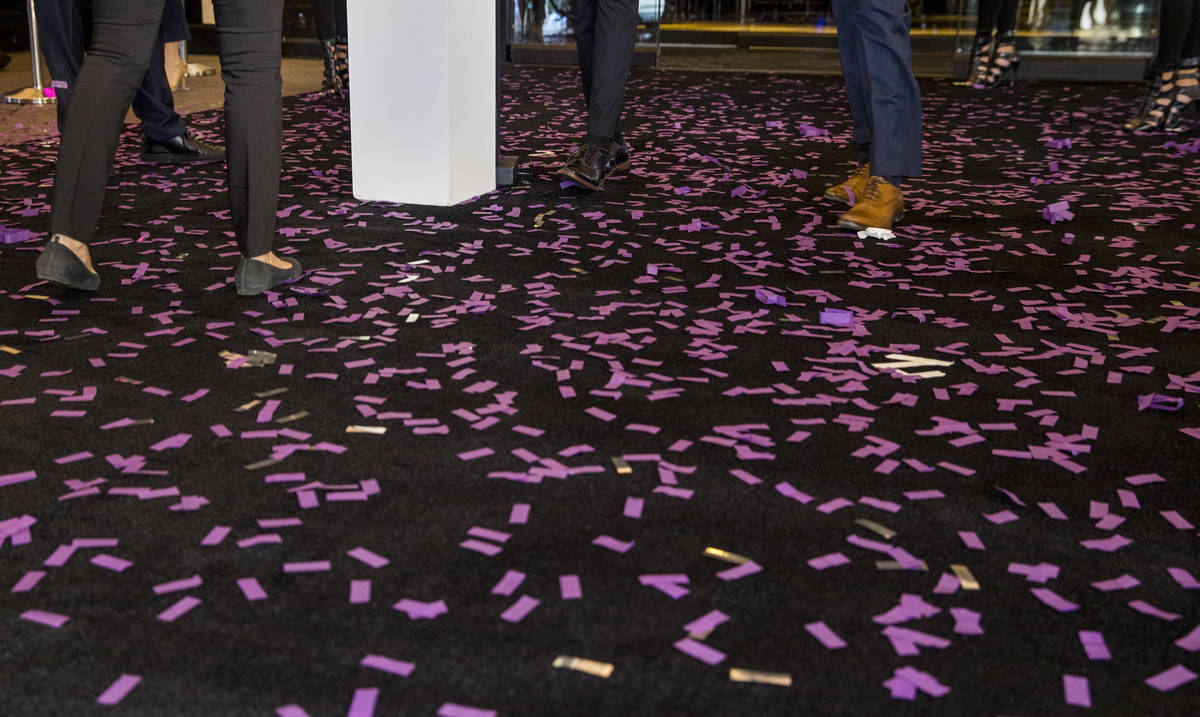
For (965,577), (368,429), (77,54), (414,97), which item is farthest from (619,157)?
(965,577)

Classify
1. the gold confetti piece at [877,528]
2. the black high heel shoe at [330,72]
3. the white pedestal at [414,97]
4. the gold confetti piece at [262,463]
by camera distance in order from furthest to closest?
1. the black high heel shoe at [330,72]
2. the white pedestal at [414,97]
3. the gold confetti piece at [262,463]
4. the gold confetti piece at [877,528]

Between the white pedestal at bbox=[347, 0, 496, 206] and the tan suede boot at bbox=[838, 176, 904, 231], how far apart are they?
109 cm

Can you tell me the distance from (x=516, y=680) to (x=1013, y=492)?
75 cm

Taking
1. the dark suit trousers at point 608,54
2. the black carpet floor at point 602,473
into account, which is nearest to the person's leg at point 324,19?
the dark suit trousers at point 608,54

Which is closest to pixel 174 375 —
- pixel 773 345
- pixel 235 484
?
pixel 235 484

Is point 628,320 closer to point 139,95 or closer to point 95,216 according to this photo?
point 95,216

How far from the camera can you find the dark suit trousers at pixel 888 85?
3000 mm

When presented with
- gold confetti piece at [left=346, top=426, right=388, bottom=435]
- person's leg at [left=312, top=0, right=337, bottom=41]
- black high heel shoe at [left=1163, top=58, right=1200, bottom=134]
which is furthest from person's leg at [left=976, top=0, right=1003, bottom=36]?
gold confetti piece at [left=346, top=426, right=388, bottom=435]

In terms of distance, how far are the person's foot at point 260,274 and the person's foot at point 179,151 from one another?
5.70 ft

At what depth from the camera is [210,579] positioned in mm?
1230

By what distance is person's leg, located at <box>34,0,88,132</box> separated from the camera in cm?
345

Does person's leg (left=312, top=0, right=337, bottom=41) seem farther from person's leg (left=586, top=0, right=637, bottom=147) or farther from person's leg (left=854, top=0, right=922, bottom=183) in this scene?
person's leg (left=854, top=0, right=922, bottom=183)

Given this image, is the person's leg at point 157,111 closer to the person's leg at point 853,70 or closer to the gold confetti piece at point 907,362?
the person's leg at point 853,70

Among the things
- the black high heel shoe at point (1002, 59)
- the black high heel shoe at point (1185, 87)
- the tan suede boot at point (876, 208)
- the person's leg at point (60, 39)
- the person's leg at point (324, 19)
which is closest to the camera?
the tan suede boot at point (876, 208)
